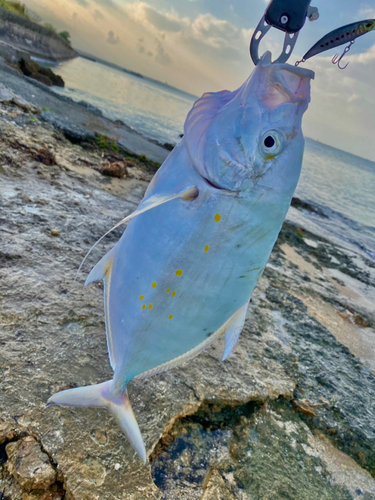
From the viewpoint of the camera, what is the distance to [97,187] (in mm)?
4863

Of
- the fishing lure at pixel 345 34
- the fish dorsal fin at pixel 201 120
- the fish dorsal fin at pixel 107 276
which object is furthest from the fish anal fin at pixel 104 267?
the fishing lure at pixel 345 34

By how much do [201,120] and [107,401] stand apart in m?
1.40

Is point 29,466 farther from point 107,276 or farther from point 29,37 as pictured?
point 29,37

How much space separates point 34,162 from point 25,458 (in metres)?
3.97

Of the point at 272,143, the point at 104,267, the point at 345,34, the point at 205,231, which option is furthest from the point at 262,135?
the point at 104,267

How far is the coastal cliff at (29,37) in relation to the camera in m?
26.1

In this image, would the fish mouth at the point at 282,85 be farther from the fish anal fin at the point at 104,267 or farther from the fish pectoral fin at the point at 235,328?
the fish anal fin at the point at 104,267

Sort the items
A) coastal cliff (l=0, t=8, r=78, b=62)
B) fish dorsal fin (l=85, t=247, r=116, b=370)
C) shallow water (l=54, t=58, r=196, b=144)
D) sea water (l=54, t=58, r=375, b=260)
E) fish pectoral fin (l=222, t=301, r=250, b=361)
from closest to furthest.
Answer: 1. fish pectoral fin (l=222, t=301, r=250, b=361)
2. fish dorsal fin (l=85, t=247, r=116, b=370)
3. sea water (l=54, t=58, r=375, b=260)
4. shallow water (l=54, t=58, r=196, b=144)
5. coastal cliff (l=0, t=8, r=78, b=62)

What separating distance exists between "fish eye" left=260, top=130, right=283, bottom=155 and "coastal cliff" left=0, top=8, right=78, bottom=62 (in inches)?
1004

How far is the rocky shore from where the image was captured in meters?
1.57

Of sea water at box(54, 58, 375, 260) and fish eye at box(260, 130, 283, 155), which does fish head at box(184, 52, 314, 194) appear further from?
sea water at box(54, 58, 375, 260)

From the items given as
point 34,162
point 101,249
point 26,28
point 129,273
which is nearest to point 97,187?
point 34,162

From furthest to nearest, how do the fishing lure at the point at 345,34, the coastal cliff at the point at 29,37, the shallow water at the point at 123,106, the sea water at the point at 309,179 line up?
the coastal cliff at the point at 29,37
the shallow water at the point at 123,106
the sea water at the point at 309,179
the fishing lure at the point at 345,34

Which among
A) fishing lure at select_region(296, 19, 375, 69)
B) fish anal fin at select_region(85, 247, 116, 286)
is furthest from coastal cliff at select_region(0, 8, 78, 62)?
fishing lure at select_region(296, 19, 375, 69)
